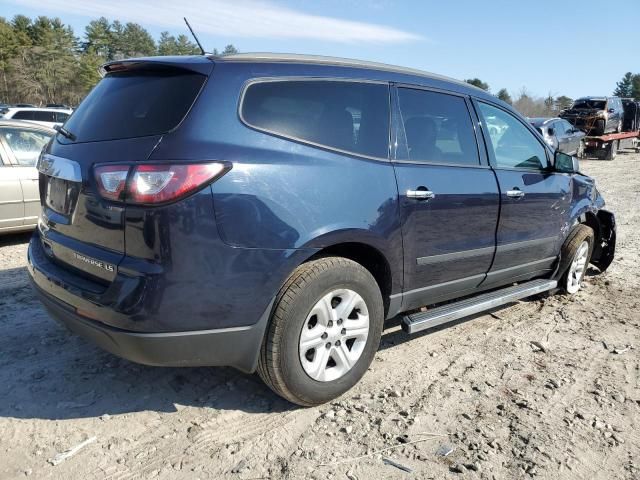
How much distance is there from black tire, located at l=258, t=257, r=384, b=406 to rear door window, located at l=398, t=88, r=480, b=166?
942 millimetres

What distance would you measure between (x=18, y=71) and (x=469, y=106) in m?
77.0

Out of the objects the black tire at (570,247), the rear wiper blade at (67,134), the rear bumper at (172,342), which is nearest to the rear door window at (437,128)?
the rear bumper at (172,342)

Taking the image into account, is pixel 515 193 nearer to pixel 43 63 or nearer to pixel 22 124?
pixel 22 124

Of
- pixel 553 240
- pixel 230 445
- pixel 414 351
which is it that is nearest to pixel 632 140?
pixel 553 240

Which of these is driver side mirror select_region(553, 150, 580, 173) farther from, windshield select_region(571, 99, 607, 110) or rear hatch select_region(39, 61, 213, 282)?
windshield select_region(571, 99, 607, 110)

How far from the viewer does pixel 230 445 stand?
2625 millimetres

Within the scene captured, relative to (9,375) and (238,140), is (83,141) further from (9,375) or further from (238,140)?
(9,375)

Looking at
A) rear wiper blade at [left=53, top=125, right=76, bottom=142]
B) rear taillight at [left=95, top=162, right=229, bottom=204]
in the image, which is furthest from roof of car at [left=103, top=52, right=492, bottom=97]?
rear taillight at [left=95, top=162, right=229, bottom=204]

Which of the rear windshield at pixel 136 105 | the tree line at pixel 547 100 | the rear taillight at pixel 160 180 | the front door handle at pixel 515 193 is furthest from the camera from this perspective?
the tree line at pixel 547 100

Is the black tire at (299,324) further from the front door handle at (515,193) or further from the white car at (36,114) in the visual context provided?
the white car at (36,114)

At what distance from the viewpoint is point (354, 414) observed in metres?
2.93

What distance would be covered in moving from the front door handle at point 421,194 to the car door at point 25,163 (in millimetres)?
4830

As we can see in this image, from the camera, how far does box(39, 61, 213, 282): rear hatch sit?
2461 mm

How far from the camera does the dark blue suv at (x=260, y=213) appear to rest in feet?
7.80
